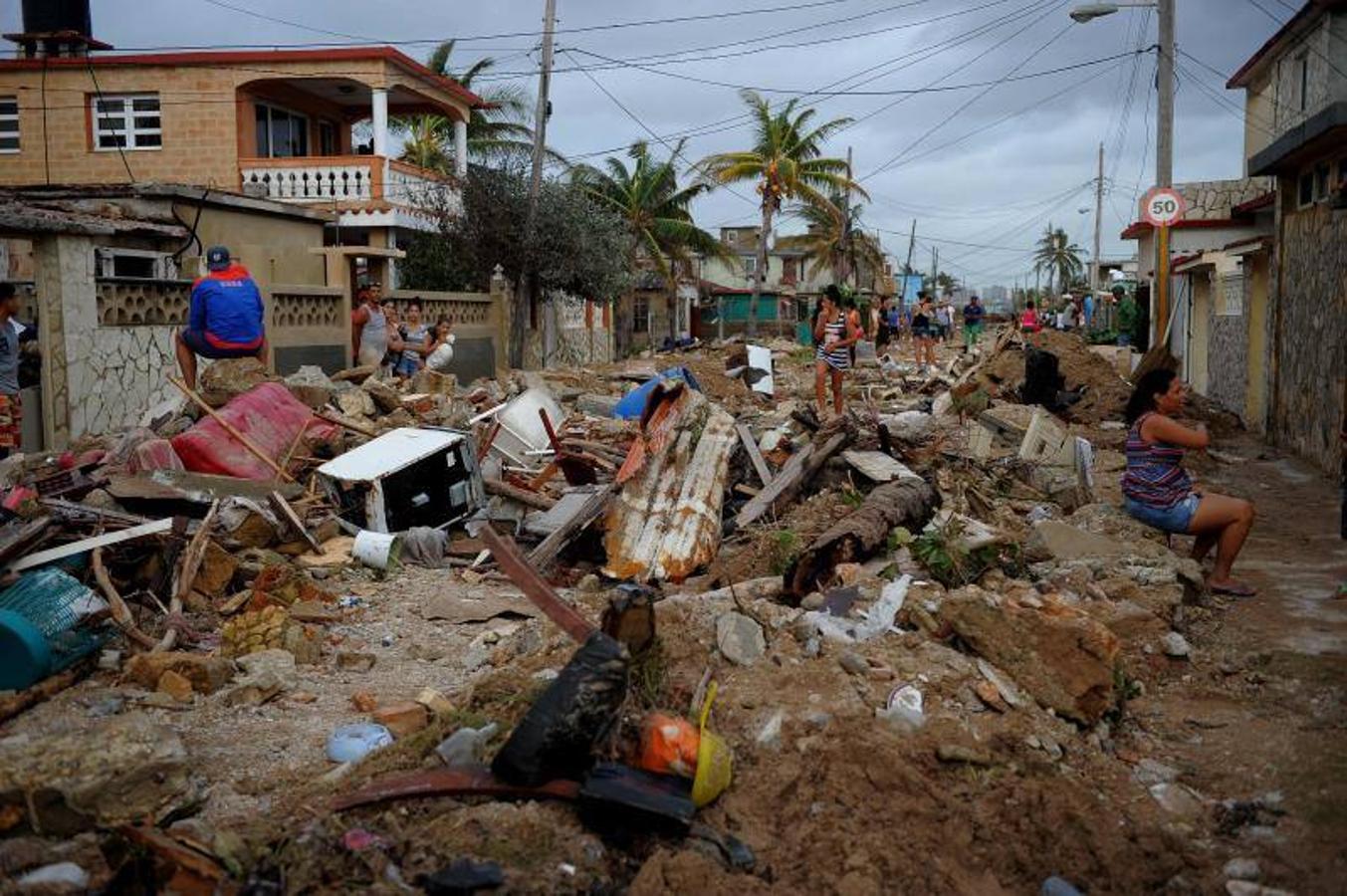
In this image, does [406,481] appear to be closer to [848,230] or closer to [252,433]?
[252,433]

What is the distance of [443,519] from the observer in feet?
28.7

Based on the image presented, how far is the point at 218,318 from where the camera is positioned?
33.8ft

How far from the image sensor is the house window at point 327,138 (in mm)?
27953

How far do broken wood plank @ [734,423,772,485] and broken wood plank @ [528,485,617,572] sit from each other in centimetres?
146

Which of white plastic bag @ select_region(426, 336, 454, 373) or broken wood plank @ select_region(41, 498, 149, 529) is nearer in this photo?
broken wood plank @ select_region(41, 498, 149, 529)

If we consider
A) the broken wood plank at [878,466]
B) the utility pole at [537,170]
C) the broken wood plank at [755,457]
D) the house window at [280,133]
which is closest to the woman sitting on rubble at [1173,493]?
the broken wood plank at [878,466]

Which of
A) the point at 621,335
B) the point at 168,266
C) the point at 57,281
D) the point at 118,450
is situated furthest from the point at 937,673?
the point at 621,335

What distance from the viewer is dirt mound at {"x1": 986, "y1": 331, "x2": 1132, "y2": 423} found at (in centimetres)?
1614

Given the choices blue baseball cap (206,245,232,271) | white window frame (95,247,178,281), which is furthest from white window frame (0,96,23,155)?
blue baseball cap (206,245,232,271)

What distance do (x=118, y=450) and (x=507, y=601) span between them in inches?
147

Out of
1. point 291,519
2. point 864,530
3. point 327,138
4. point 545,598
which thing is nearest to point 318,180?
point 327,138

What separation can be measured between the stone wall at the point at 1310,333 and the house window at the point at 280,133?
1991 cm

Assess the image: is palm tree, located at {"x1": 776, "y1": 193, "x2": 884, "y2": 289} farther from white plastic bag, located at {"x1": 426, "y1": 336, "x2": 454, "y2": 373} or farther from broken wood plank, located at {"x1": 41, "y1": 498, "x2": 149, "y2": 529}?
broken wood plank, located at {"x1": 41, "y1": 498, "x2": 149, "y2": 529}

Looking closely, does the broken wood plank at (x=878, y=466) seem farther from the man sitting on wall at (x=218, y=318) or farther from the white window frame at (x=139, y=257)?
the white window frame at (x=139, y=257)
